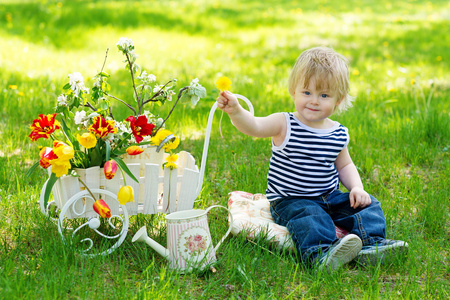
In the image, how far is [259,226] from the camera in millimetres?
2156

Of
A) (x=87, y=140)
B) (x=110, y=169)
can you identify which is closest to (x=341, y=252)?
(x=110, y=169)

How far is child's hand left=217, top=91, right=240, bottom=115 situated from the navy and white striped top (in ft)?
1.30

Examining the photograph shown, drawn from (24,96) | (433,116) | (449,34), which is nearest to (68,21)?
(24,96)

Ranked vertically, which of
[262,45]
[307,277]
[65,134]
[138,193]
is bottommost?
[307,277]

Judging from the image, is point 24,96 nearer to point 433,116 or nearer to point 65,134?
point 65,134

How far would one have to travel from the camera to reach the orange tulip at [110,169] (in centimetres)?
174

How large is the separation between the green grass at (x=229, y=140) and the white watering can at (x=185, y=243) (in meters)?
0.05

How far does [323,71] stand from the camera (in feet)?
7.11

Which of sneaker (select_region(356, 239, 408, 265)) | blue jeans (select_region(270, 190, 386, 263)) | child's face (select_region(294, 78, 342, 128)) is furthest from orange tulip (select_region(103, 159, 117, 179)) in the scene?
sneaker (select_region(356, 239, 408, 265))

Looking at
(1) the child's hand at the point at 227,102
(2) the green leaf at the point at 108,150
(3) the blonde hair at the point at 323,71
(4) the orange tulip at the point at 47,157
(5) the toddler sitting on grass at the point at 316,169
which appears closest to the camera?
(4) the orange tulip at the point at 47,157

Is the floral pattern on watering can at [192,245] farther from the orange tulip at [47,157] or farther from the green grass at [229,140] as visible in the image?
the orange tulip at [47,157]

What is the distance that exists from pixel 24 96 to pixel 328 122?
2.42 meters

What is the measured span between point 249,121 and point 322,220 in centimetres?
54

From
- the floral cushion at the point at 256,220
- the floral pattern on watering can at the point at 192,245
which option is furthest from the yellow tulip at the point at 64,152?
the floral cushion at the point at 256,220
